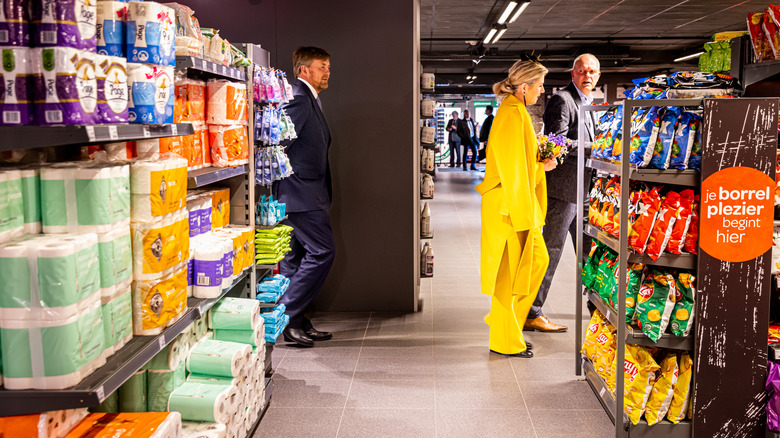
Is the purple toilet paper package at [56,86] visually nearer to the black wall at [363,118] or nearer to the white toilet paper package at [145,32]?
the white toilet paper package at [145,32]

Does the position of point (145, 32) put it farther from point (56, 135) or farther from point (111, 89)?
point (56, 135)

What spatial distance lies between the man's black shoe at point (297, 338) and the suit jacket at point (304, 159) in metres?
0.86

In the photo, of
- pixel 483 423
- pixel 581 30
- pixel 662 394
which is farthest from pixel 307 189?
pixel 581 30

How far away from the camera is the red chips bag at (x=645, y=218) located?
2.96m

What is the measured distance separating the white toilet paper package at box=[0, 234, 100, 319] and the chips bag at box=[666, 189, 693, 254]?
2.38 metres

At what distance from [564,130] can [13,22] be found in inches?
155

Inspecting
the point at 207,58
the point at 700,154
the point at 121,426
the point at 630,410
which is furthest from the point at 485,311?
the point at 121,426

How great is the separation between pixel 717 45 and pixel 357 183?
2.73 m

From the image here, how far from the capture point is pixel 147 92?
2.08 meters

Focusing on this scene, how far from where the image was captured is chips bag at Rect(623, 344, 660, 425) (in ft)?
10.1

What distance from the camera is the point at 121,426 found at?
203 cm

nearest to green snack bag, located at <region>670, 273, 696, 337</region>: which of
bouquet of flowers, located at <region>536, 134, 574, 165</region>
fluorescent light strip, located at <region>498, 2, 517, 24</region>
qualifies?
bouquet of flowers, located at <region>536, 134, 574, 165</region>

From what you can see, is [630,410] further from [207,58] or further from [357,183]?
[357,183]

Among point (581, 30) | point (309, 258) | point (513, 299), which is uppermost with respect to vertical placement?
point (581, 30)
